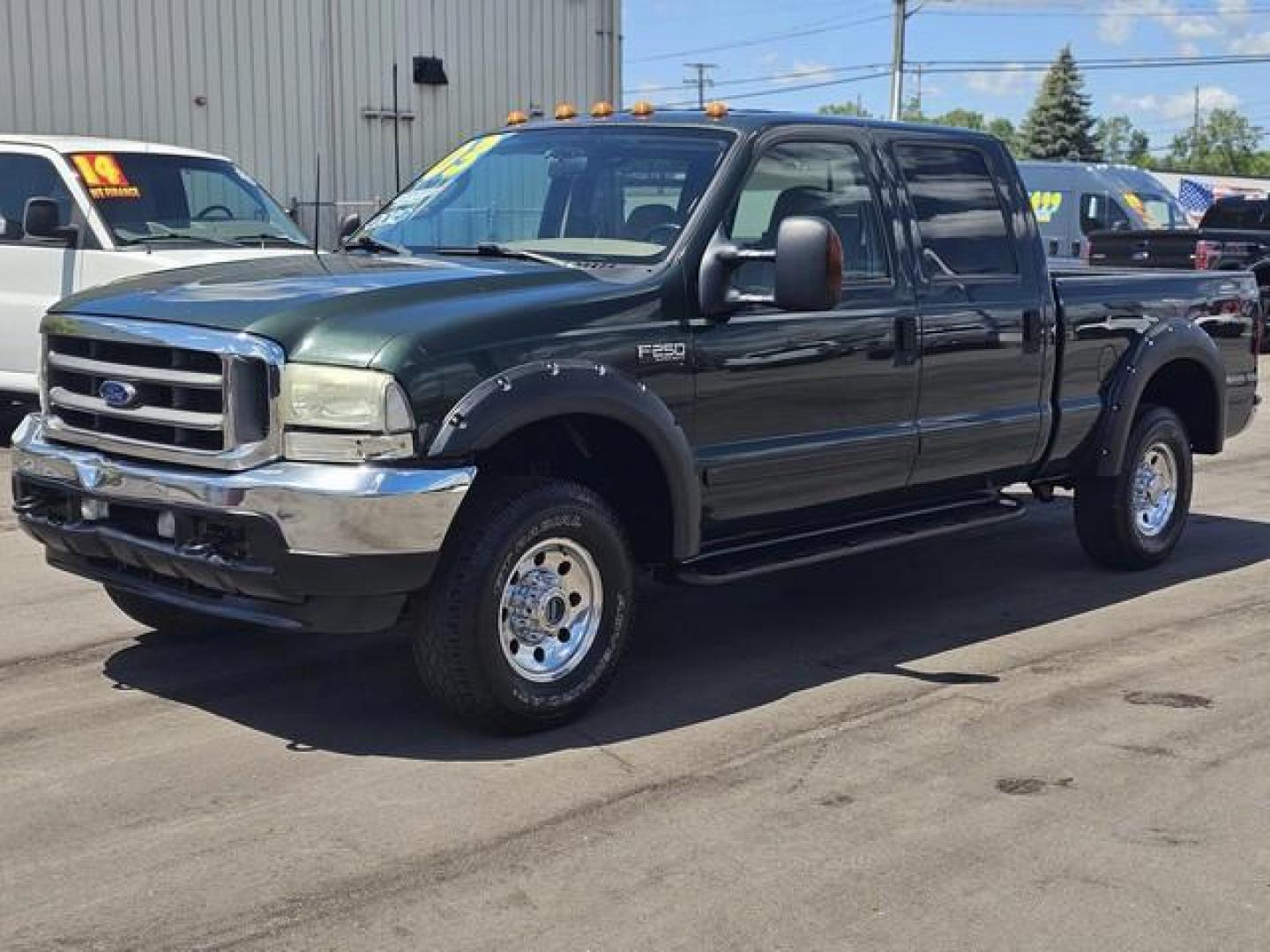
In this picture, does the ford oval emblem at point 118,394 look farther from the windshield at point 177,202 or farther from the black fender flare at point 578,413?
the windshield at point 177,202

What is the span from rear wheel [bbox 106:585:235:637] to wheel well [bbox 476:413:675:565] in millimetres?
1447

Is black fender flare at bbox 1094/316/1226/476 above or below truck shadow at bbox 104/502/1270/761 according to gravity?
above

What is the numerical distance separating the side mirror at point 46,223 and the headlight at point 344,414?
6.28 m

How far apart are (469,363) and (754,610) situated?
2.60 meters

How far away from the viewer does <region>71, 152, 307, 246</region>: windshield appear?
34.1 feet

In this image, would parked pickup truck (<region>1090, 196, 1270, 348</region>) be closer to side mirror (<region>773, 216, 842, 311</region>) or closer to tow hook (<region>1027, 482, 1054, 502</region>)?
tow hook (<region>1027, 482, 1054, 502</region>)

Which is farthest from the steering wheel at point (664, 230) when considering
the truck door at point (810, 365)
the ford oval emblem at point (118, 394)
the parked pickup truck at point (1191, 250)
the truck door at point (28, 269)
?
the parked pickup truck at point (1191, 250)

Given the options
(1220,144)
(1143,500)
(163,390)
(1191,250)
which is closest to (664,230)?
(163,390)

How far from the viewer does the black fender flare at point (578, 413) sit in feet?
15.1

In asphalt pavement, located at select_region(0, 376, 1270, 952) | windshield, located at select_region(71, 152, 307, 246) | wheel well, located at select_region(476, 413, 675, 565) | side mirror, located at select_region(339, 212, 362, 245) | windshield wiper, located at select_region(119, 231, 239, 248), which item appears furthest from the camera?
windshield, located at select_region(71, 152, 307, 246)

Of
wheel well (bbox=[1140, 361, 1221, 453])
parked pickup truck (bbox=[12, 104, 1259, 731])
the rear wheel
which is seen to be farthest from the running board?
the rear wheel

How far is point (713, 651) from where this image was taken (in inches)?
242

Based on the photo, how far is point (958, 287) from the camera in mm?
6488

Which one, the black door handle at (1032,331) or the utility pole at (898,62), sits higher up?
the utility pole at (898,62)
